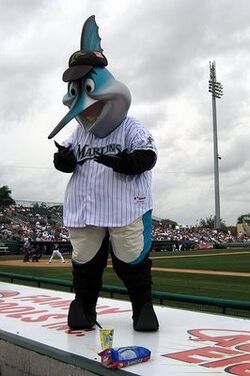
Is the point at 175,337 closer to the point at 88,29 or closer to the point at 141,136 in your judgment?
the point at 141,136

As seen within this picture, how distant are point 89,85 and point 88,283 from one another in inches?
57.4

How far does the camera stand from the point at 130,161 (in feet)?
12.0

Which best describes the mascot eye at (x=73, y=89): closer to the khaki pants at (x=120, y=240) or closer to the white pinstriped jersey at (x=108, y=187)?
the white pinstriped jersey at (x=108, y=187)

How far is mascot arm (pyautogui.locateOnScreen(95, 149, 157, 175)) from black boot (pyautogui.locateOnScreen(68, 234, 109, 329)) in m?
0.57

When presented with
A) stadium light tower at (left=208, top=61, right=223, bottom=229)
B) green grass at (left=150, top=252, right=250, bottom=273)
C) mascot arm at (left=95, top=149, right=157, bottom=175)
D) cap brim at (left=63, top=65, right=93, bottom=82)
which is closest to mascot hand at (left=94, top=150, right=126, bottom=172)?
mascot arm at (left=95, top=149, right=157, bottom=175)

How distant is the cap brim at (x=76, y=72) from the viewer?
12.6ft

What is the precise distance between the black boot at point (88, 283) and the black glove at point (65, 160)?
589 mm

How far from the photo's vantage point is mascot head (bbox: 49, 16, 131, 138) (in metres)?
3.84

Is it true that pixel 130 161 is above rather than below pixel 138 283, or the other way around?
above

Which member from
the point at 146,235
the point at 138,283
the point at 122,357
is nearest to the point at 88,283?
the point at 138,283

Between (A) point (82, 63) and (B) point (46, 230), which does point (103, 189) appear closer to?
(A) point (82, 63)

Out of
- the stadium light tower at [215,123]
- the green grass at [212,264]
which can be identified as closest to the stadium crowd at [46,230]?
the stadium light tower at [215,123]

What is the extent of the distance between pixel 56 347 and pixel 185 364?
2.75 ft

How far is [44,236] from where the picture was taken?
42031 millimetres
